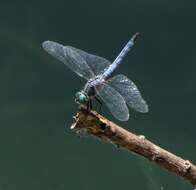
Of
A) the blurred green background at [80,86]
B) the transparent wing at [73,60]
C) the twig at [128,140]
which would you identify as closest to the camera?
the twig at [128,140]

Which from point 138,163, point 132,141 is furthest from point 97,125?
point 138,163

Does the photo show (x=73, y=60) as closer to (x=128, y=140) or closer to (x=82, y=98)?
(x=82, y=98)

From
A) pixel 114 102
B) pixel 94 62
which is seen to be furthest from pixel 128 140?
pixel 94 62

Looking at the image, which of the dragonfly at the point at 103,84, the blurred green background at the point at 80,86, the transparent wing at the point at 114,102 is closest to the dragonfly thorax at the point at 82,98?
the dragonfly at the point at 103,84

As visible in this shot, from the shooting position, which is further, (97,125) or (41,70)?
(41,70)

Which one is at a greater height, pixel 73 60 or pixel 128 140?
pixel 73 60

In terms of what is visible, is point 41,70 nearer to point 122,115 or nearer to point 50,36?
point 50,36

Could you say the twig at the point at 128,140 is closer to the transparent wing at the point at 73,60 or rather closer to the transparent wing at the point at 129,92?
the transparent wing at the point at 129,92
